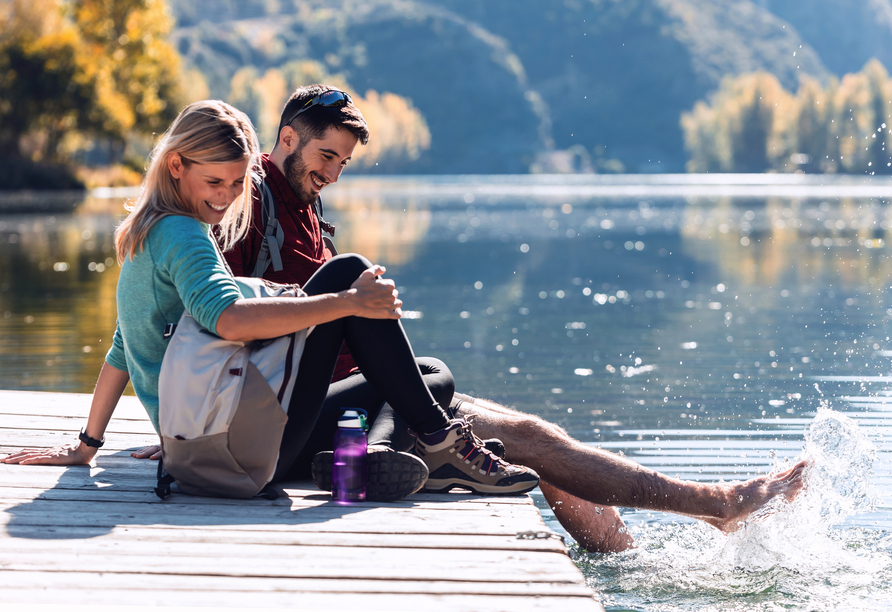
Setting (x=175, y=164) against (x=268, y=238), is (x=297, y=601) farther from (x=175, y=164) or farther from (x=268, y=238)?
(x=268, y=238)

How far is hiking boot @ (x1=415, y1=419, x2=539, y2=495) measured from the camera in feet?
12.1

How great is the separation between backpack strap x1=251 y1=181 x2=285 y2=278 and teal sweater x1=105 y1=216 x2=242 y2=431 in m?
0.58

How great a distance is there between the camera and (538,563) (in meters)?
2.96

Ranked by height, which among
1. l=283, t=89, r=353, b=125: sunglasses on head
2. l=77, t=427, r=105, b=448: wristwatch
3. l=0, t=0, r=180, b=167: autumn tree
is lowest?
l=77, t=427, r=105, b=448: wristwatch

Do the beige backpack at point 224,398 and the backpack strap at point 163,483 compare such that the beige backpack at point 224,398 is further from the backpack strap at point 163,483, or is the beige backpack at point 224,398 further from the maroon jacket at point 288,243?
the maroon jacket at point 288,243

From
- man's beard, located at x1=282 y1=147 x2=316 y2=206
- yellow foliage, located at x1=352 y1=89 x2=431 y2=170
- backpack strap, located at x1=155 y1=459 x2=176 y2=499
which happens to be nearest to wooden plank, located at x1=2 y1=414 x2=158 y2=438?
backpack strap, located at x1=155 y1=459 x2=176 y2=499

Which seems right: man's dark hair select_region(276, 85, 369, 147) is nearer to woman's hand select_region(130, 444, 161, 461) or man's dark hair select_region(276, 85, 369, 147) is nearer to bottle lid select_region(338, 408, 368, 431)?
bottle lid select_region(338, 408, 368, 431)

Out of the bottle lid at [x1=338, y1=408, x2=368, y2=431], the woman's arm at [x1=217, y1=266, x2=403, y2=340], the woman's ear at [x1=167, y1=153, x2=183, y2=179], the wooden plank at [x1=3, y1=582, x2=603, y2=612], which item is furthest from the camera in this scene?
the bottle lid at [x1=338, y1=408, x2=368, y2=431]

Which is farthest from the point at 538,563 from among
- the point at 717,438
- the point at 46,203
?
the point at 46,203

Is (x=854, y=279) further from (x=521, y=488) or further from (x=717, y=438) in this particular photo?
(x=521, y=488)

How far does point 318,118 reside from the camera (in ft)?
13.6

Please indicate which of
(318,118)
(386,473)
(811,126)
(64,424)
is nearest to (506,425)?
(386,473)

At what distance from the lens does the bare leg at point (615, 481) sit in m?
4.01

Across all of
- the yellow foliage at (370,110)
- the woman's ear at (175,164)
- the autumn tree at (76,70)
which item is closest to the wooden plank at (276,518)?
the woman's ear at (175,164)
